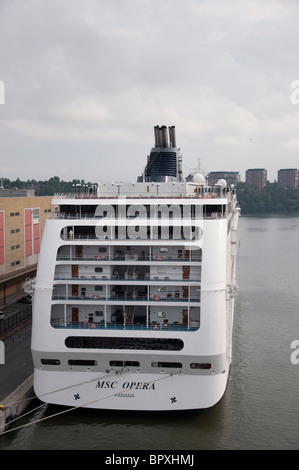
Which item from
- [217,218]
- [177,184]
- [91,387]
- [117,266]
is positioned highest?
[177,184]

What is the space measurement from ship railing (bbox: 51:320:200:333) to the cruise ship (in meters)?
0.03

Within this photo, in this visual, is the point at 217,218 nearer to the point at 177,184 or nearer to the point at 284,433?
the point at 177,184

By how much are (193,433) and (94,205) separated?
7.92m

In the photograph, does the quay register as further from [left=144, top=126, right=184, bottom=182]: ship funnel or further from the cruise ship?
[left=144, top=126, right=184, bottom=182]: ship funnel

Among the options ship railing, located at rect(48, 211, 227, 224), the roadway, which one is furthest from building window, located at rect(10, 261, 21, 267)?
ship railing, located at rect(48, 211, 227, 224)

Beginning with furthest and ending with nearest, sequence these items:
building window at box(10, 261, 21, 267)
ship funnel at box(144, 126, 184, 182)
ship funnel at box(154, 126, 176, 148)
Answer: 1. building window at box(10, 261, 21, 267)
2. ship funnel at box(154, 126, 176, 148)
3. ship funnel at box(144, 126, 184, 182)

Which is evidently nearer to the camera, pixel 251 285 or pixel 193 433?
pixel 193 433

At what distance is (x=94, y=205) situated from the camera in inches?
680

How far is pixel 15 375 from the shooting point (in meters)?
18.1

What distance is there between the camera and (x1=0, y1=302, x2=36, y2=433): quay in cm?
1583

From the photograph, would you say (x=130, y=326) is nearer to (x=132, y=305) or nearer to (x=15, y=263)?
(x=132, y=305)

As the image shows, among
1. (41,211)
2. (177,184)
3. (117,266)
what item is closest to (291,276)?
(41,211)

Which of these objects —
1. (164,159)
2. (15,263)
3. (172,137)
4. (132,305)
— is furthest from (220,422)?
(15,263)
